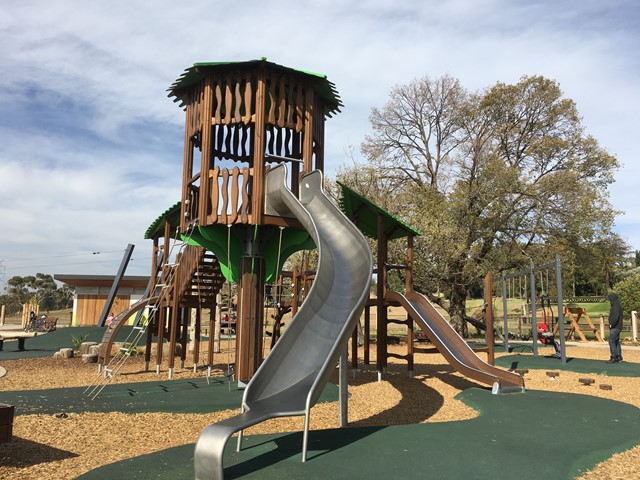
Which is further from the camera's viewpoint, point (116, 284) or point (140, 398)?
point (116, 284)

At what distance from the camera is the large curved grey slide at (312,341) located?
5246 millimetres

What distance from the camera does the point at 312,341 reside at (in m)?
7.14

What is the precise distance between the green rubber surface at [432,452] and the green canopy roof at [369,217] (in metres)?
6.40

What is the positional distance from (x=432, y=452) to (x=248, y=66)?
360 inches

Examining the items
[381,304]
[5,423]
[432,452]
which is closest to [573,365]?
[381,304]

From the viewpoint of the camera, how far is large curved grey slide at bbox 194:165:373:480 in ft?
17.2

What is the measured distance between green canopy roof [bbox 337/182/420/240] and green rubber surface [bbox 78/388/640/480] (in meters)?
6.40

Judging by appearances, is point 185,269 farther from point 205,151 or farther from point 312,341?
point 312,341

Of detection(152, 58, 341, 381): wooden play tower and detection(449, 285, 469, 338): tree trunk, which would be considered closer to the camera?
detection(152, 58, 341, 381): wooden play tower

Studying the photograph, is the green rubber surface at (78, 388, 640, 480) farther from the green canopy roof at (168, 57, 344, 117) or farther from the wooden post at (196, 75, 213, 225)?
the green canopy roof at (168, 57, 344, 117)

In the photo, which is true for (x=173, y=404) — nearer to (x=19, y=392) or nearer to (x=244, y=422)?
(x=19, y=392)

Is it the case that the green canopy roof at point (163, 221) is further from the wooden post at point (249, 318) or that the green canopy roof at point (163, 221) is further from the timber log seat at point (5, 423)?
Answer: the timber log seat at point (5, 423)

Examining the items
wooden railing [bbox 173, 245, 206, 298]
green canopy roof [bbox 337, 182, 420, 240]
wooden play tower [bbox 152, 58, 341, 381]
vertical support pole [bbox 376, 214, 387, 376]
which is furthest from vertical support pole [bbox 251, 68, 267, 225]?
vertical support pole [bbox 376, 214, 387, 376]

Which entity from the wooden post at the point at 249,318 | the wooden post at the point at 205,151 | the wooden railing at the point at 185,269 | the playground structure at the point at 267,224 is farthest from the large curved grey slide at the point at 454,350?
the wooden railing at the point at 185,269
